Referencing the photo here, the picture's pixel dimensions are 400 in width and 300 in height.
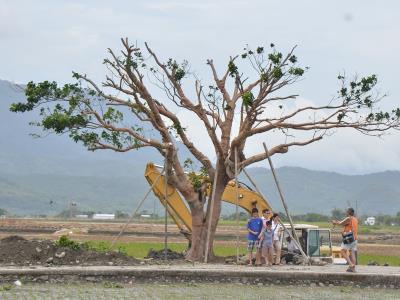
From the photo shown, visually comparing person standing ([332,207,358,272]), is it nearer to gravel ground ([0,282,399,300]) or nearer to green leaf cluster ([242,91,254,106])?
gravel ground ([0,282,399,300])

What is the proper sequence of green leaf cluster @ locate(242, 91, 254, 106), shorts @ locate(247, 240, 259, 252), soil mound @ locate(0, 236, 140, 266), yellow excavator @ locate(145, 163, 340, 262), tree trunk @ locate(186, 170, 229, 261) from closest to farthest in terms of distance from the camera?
soil mound @ locate(0, 236, 140, 266) < shorts @ locate(247, 240, 259, 252) < green leaf cluster @ locate(242, 91, 254, 106) < tree trunk @ locate(186, 170, 229, 261) < yellow excavator @ locate(145, 163, 340, 262)

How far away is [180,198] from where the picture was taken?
100 ft

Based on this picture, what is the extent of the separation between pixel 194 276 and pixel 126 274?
173 cm

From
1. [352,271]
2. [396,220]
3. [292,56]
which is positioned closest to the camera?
[352,271]

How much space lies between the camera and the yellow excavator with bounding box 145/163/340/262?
3009 centimetres

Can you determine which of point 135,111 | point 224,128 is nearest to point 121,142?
point 135,111

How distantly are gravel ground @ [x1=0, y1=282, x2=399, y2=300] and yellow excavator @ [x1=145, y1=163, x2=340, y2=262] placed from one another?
735 centimetres

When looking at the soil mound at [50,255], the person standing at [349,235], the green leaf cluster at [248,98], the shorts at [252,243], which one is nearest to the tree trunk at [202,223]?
the shorts at [252,243]

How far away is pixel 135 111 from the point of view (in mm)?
29469

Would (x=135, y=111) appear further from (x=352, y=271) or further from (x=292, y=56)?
(x=352, y=271)

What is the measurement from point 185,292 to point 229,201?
1110 cm

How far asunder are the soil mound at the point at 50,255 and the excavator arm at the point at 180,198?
3.82 metres

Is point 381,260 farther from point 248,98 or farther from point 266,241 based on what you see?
point 248,98

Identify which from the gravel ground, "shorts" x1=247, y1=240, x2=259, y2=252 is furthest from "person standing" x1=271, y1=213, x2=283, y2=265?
the gravel ground
